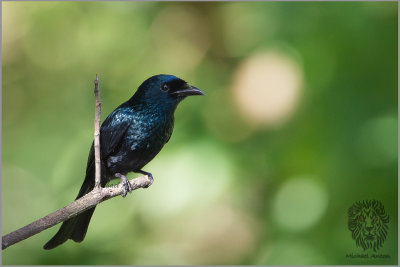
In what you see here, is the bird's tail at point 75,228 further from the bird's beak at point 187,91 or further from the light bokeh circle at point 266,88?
the light bokeh circle at point 266,88

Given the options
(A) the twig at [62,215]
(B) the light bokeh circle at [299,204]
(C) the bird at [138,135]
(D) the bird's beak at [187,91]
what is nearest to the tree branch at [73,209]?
(A) the twig at [62,215]

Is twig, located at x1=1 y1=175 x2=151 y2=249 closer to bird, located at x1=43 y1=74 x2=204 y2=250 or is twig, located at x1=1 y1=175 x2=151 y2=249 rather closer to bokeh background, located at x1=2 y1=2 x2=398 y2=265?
bird, located at x1=43 y1=74 x2=204 y2=250

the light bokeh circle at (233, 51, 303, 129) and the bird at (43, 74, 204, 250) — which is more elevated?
the light bokeh circle at (233, 51, 303, 129)

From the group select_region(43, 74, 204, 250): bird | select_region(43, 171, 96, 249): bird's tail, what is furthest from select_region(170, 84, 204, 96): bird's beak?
select_region(43, 171, 96, 249): bird's tail

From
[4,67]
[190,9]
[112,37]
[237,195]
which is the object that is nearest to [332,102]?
[237,195]

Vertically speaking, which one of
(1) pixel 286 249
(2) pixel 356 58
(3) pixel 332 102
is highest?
(2) pixel 356 58

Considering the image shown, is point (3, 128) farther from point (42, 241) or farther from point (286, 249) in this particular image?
point (286, 249)

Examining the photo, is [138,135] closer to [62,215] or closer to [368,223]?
[62,215]
